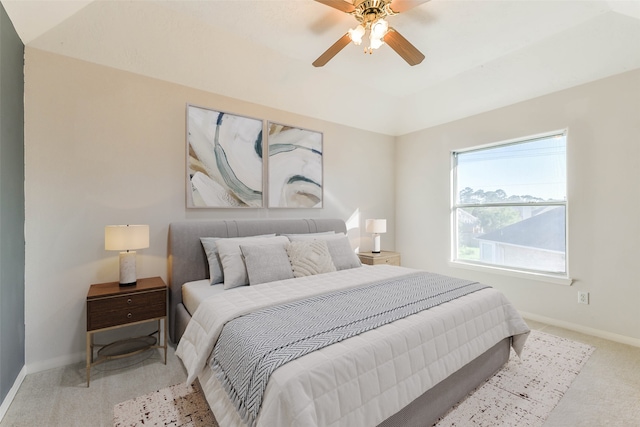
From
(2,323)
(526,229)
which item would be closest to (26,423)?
(2,323)

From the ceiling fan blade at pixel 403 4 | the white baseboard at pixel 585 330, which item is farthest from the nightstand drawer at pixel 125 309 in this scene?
the white baseboard at pixel 585 330

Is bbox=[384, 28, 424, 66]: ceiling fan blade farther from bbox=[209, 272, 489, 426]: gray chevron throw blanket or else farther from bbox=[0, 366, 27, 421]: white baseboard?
bbox=[0, 366, 27, 421]: white baseboard

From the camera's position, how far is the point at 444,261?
4141 millimetres

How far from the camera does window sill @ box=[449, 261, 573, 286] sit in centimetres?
306

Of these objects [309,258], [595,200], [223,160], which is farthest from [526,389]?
[223,160]

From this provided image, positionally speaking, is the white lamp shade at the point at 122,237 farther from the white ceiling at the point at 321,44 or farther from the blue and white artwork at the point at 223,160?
the white ceiling at the point at 321,44

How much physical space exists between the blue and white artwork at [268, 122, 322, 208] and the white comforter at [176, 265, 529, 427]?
141 centimetres

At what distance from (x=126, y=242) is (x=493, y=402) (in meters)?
2.81

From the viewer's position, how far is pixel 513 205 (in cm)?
352

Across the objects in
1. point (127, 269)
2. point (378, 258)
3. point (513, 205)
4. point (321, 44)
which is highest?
point (321, 44)

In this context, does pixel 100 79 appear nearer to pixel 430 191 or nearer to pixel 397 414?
pixel 397 414

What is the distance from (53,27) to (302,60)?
6.55ft

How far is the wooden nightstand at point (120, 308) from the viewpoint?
2051 millimetres

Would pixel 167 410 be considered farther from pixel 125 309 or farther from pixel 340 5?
pixel 340 5
